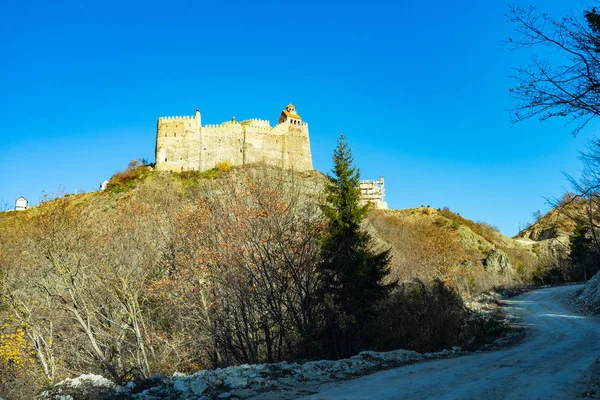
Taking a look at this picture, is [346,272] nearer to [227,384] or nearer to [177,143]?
[227,384]

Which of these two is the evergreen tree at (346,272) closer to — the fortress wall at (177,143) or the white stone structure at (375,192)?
the fortress wall at (177,143)

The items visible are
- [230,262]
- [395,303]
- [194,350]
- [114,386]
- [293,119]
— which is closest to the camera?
[114,386]

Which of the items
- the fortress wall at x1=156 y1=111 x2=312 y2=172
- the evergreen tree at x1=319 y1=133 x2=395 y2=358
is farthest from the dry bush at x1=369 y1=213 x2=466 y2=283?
the fortress wall at x1=156 y1=111 x2=312 y2=172

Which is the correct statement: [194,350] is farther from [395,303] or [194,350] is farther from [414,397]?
[414,397]

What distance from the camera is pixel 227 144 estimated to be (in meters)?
64.9

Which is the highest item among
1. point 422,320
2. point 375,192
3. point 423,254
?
point 375,192

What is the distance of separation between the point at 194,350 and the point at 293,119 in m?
63.9

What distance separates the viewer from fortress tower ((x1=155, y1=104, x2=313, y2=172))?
205 ft

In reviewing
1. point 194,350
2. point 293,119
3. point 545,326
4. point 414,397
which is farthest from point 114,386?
point 293,119

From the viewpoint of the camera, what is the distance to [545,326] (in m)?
19.1

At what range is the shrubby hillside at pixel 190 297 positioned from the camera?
14.9m

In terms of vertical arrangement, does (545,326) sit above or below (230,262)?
below

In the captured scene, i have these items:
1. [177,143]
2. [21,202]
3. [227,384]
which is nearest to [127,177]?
[177,143]

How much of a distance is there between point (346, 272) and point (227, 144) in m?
51.0
